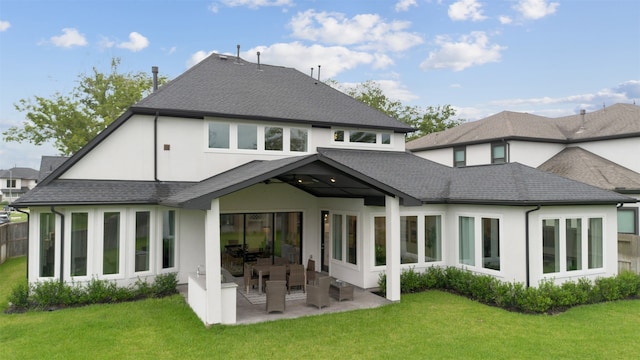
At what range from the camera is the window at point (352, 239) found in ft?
41.0

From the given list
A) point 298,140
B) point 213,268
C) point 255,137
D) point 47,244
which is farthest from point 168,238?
point 298,140

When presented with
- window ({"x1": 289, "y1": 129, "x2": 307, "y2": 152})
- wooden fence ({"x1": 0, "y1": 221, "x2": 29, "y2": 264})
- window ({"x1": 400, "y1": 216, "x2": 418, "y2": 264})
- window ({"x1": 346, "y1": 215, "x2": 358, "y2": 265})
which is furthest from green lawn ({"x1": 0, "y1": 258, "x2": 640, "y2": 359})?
wooden fence ({"x1": 0, "y1": 221, "x2": 29, "y2": 264})

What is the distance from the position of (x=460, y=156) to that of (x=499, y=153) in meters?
2.76

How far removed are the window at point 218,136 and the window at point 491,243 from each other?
9122 millimetres

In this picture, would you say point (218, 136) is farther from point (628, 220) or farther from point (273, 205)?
point (628, 220)

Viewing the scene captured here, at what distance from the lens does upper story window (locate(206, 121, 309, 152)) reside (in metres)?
13.3

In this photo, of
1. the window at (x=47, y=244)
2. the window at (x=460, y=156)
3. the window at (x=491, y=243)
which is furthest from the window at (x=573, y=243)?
the window at (x=47, y=244)

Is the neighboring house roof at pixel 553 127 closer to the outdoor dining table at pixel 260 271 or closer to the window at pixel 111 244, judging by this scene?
the outdoor dining table at pixel 260 271

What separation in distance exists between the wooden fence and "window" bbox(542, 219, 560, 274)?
21986mm

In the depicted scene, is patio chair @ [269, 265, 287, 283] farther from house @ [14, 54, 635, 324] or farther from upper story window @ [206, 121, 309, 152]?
upper story window @ [206, 121, 309, 152]

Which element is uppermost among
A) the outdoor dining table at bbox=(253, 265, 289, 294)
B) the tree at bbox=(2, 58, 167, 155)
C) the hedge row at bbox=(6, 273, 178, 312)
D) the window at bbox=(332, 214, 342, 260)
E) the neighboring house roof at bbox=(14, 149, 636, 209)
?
the tree at bbox=(2, 58, 167, 155)

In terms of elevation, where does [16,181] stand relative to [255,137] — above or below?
below

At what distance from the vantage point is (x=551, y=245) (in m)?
10.9

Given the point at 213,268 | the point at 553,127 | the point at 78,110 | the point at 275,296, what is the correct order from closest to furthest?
the point at 213,268 → the point at 275,296 → the point at 553,127 → the point at 78,110
